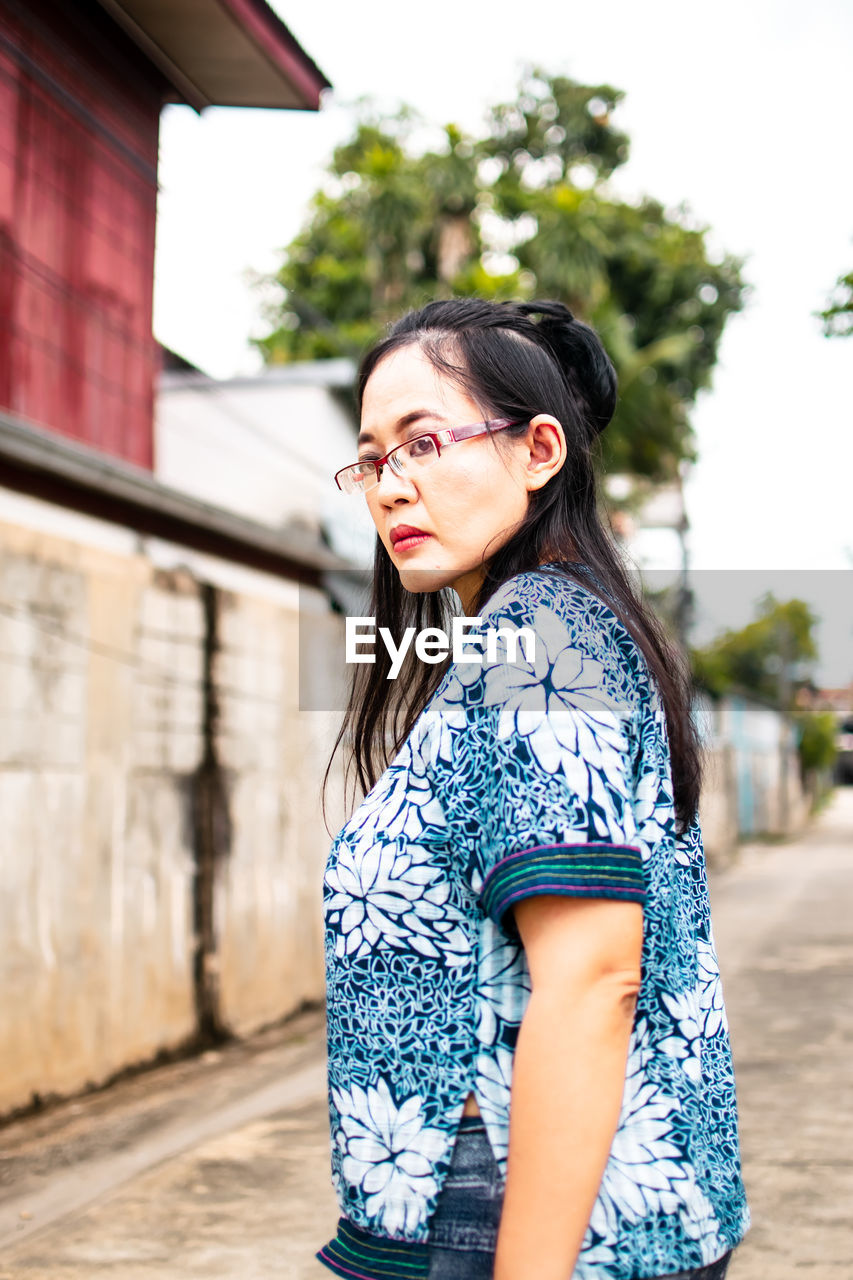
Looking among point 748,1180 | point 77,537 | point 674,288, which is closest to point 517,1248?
point 748,1180

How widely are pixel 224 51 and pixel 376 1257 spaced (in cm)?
669

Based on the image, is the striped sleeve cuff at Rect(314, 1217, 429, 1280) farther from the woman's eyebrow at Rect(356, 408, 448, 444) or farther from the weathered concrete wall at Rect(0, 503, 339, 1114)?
the weathered concrete wall at Rect(0, 503, 339, 1114)

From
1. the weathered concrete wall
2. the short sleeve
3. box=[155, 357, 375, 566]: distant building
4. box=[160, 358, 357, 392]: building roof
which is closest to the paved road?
the weathered concrete wall

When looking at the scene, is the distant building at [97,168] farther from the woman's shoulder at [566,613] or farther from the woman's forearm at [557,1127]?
the woman's forearm at [557,1127]

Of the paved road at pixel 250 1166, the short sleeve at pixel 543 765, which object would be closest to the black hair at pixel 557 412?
the short sleeve at pixel 543 765

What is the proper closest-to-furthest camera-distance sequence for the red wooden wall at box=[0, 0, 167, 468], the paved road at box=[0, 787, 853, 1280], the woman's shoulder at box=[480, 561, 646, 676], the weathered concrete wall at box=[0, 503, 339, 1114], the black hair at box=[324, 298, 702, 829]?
the woman's shoulder at box=[480, 561, 646, 676]
the black hair at box=[324, 298, 702, 829]
the paved road at box=[0, 787, 853, 1280]
the weathered concrete wall at box=[0, 503, 339, 1114]
the red wooden wall at box=[0, 0, 167, 468]

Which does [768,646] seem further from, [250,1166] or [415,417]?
A: [415,417]

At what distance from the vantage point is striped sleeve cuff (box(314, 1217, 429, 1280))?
958 millimetres

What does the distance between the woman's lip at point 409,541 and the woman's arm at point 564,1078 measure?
393 millimetres

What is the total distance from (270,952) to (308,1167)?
7.79 feet

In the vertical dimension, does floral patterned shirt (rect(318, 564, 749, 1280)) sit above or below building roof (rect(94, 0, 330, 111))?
below

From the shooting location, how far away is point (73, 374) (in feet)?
21.4

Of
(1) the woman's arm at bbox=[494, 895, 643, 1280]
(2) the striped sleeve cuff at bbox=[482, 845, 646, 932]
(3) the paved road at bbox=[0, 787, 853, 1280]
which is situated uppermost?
(2) the striped sleeve cuff at bbox=[482, 845, 646, 932]

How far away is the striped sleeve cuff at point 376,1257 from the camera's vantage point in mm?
958
